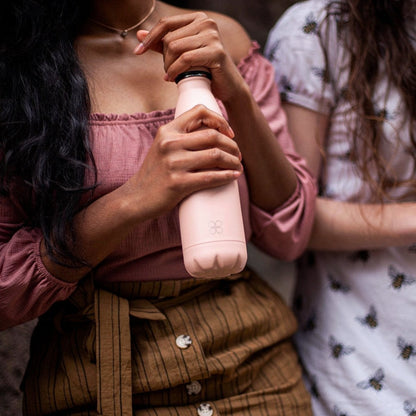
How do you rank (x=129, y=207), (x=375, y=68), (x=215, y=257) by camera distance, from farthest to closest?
1. (x=375, y=68)
2. (x=129, y=207)
3. (x=215, y=257)

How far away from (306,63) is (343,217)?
282mm

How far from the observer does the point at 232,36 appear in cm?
94

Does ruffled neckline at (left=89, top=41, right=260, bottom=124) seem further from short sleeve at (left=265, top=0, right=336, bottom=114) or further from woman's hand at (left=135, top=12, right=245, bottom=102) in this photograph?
short sleeve at (left=265, top=0, right=336, bottom=114)

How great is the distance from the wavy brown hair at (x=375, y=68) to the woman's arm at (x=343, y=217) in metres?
0.04

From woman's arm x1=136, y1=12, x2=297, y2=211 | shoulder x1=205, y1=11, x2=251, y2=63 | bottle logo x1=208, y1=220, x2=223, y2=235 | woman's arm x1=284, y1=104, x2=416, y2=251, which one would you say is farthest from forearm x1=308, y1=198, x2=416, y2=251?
bottle logo x1=208, y1=220, x2=223, y2=235

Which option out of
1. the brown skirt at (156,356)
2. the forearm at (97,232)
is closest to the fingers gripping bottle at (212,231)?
the forearm at (97,232)

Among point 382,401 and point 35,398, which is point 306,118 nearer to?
point 382,401

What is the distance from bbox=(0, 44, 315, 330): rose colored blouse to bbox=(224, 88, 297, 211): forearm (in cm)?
2

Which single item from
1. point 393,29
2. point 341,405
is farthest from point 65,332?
point 393,29

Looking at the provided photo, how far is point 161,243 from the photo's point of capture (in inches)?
31.4

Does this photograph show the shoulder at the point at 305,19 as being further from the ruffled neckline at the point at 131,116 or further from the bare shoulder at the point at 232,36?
the ruffled neckline at the point at 131,116

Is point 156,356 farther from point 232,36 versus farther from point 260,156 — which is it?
point 232,36

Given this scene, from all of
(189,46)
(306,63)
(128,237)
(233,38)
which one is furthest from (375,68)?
(128,237)

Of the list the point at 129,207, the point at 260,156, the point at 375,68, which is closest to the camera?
the point at 129,207
